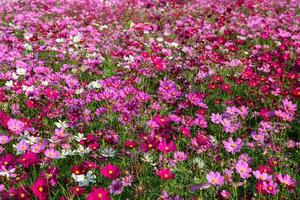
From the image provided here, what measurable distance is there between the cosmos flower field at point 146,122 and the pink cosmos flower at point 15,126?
11mm

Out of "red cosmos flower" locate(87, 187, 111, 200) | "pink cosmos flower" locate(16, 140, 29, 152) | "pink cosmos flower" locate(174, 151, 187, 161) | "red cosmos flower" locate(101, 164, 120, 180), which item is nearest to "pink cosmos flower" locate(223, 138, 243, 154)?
"pink cosmos flower" locate(174, 151, 187, 161)

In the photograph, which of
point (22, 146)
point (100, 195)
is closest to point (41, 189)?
point (100, 195)

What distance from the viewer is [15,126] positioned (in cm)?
348

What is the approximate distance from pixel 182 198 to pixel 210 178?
284mm

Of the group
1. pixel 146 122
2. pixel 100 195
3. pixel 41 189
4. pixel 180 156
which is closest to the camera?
pixel 100 195

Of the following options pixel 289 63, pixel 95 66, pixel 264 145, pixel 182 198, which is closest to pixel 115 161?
pixel 182 198

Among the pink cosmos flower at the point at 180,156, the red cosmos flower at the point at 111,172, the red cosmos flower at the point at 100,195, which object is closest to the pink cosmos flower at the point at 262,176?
the pink cosmos flower at the point at 180,156

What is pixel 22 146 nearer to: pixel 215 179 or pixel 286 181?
pixel 215 179

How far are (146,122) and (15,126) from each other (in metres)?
1.23

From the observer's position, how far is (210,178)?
9.82 ft

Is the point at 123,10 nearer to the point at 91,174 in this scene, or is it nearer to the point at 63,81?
the point at 63,81

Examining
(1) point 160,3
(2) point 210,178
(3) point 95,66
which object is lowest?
(1) point 160,3

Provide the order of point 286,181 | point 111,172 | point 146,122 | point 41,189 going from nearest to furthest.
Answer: point 41,189 → point 111,172 → point 286,181 → point 146,122

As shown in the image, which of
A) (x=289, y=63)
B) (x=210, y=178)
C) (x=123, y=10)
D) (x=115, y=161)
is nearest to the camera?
(x=210, y=178)
